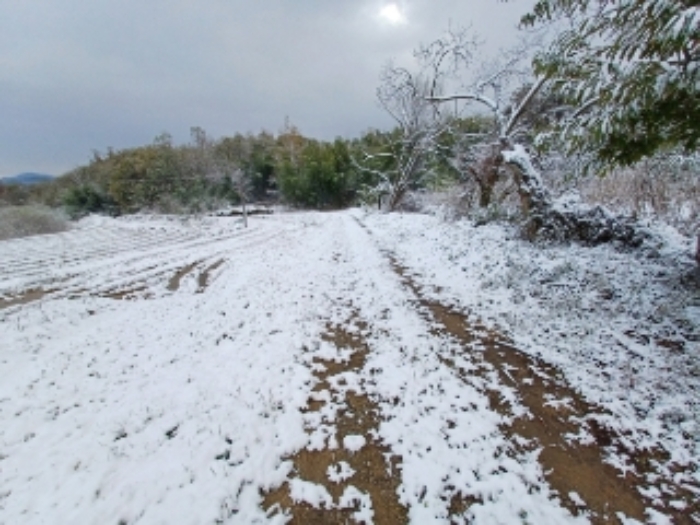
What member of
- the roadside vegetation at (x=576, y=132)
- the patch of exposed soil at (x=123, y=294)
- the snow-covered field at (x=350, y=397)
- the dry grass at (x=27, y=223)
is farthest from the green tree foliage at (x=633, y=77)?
the dry grass at (x=27, y=223)

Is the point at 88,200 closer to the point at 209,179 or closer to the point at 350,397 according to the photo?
the point at 209,179

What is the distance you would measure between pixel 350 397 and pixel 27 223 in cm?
3109

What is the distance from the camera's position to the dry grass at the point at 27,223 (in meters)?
22.0

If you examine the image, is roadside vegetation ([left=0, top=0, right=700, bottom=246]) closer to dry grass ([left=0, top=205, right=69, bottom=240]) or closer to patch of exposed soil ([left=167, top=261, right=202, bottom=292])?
patch of exposed soil ([left=167, top=261, right=202, bottom=292])

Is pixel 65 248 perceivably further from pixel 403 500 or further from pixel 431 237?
pixel 403 500

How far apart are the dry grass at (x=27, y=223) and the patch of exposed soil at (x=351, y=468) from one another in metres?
29.8

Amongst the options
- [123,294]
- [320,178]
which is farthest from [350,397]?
[320,178]

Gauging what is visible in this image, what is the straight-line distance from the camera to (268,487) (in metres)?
2.39

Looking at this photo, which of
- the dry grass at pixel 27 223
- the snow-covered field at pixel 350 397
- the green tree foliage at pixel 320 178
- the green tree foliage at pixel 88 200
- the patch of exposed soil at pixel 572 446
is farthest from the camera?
the green tree foliage at pixel 88 200

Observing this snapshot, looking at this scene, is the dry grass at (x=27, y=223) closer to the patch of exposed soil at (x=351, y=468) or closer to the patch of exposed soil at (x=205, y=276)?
the patch of exposed soil at (x=205, y=276)

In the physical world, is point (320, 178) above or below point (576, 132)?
above

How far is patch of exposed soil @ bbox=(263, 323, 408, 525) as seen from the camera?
2174mm

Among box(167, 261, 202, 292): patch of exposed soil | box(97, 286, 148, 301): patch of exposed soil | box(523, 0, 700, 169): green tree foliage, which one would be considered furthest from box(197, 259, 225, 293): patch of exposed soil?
box(523, 0, 700, 169): green tree foliage

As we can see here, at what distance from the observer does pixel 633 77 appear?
263cm
